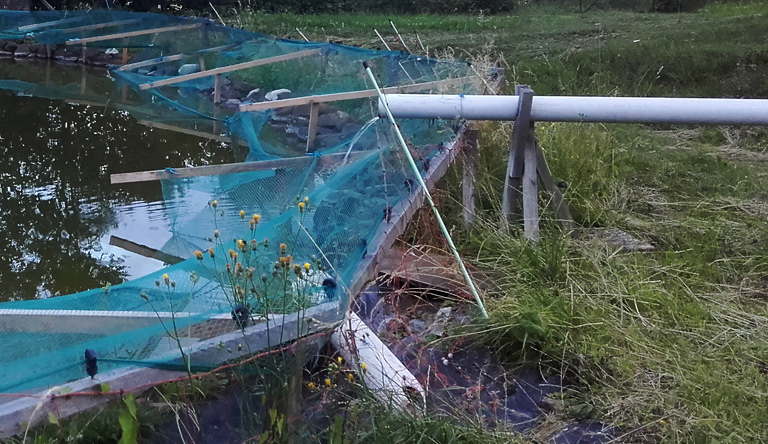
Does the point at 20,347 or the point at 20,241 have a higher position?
A: the point at 20,347

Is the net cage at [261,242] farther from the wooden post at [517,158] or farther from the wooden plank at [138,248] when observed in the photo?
the wooden post at [517,158]

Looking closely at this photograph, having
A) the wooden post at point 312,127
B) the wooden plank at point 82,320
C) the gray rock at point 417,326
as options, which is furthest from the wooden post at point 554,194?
the wooden post at point 312,127

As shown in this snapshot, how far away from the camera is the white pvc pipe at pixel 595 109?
3.40 meters

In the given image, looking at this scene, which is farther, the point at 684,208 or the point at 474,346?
the point at 684,208

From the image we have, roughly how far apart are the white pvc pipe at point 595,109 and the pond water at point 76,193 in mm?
2214

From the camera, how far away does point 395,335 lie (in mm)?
3043

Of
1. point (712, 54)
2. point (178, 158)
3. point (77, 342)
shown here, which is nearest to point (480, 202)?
point (77, 342)

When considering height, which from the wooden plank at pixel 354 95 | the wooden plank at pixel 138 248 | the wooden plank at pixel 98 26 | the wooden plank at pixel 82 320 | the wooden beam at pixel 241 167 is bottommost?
the wooden plank at pixel 138 248

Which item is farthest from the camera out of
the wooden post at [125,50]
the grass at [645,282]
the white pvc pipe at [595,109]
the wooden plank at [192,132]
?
the wooden post at [125,50]

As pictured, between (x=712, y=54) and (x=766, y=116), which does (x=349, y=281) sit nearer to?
(x=766, y=116)

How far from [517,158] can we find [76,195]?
4.24 m

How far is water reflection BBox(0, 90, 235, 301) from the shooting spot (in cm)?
448

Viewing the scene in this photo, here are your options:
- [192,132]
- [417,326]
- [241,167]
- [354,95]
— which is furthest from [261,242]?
[192,132]

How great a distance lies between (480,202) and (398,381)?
6.38 feet
